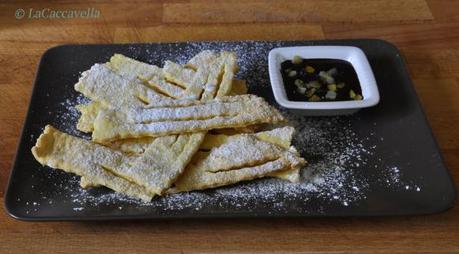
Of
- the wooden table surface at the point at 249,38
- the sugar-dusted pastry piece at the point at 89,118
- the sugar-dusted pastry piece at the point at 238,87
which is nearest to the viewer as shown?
the wooden table surface at the point at 249,38

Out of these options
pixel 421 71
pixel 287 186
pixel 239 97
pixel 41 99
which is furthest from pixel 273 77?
pixel 41 99

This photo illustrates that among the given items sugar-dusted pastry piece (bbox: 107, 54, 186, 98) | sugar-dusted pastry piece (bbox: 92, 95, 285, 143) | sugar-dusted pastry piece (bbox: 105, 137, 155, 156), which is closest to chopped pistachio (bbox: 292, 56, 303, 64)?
sugar-dusted pastry piece (bbox: 92, 95, 285, 143)

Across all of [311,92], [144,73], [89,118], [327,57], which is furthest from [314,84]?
[89,118]

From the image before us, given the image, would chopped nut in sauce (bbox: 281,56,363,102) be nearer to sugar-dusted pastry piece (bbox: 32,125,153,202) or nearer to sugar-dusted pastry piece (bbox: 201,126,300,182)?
sugar-dusted pastry piece (bbox: 201,126,300,182)

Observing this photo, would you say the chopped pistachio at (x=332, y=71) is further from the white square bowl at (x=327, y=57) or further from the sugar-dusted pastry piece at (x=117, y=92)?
the sugar-dusted pastry piece at (x=117, y=92)

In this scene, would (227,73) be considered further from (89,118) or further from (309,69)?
(89,118)

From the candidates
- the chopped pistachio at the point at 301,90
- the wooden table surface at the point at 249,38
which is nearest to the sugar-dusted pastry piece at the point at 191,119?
the chopped pistachio at the point at 301,90
